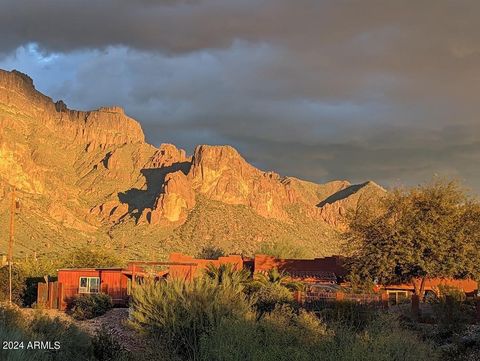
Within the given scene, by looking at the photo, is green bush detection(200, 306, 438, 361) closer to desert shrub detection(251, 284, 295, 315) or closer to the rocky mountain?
desert shrub detection(251, 284, 295, 315)

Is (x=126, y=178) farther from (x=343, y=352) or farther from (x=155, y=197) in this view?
(x=343, y=352)

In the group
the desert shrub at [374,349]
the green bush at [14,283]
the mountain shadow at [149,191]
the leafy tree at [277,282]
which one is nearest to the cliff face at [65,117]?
the mountain shadow at [149,191]

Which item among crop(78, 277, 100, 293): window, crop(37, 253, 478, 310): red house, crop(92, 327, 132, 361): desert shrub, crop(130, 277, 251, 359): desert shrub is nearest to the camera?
crop(92, 327, 132, 361): desert shrub

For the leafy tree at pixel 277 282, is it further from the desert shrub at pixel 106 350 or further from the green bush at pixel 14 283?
the green bush at pixel 14 283

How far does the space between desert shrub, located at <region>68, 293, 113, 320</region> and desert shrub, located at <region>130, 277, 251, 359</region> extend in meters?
11.7

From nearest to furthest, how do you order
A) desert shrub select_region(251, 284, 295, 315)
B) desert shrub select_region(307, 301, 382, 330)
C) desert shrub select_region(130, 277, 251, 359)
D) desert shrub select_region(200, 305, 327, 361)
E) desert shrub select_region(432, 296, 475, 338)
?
desert shrub select_region(200, 305, 327, 361) < desert shrub select_region(130, 277, 251, 359) < desert shrub select_region(307, 301, 382, 330) < desert shrub select_region(432, 296, 475, 338) < desert shrub select_region(251, 284, 295, 315)

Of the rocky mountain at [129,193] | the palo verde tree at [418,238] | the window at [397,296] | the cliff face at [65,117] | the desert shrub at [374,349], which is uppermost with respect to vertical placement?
the cliff face at [65,117]

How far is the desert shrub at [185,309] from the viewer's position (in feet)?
63.1

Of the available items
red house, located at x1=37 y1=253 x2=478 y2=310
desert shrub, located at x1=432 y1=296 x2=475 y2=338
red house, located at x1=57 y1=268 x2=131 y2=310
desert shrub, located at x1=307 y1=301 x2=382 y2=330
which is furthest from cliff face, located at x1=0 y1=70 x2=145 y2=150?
desert shrub, located at x1=432 y1=296 x2=475 y2=338

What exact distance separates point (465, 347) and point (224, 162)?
135 meters

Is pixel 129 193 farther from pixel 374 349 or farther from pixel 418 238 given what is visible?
pixel 374 349

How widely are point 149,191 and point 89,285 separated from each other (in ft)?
334

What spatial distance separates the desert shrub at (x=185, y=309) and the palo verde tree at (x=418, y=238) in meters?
19.8

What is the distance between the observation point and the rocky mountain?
106 metres
